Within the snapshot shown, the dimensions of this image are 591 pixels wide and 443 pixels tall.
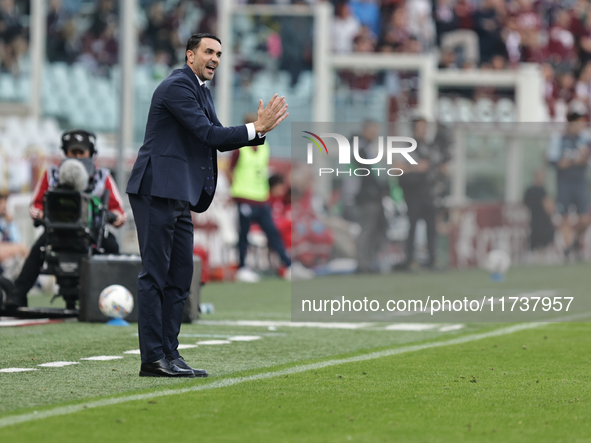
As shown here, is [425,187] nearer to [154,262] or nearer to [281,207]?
[281,207]

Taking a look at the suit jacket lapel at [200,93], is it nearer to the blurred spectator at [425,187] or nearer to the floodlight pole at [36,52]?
the blurred spectator at [425,187]

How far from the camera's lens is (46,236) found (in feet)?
31.9

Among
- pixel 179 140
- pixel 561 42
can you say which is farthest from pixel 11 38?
pixel 179 140

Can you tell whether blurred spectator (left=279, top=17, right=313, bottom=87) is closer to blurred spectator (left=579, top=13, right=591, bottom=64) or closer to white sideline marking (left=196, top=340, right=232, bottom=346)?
blurred spectator (left=579, top=13, right=591, bottom=64)

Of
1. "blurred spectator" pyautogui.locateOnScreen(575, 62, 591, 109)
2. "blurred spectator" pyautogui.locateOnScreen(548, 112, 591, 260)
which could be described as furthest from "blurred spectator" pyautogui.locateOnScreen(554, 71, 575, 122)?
"blurred spectator" pyautogui.locateOnScreen(548, 112, 591, 260)

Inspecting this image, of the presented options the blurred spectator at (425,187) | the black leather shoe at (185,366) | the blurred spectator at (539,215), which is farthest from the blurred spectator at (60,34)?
the black leather shoe at (185,366)

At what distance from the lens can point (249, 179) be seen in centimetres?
1623

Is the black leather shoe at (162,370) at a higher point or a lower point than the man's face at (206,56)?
lower

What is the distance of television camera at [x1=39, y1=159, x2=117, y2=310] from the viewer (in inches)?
375

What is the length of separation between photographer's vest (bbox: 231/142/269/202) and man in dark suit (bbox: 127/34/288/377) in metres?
9.82

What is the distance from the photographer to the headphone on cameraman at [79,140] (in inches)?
387

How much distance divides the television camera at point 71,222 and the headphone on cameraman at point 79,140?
0.14 metres

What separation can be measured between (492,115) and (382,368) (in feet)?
54.1

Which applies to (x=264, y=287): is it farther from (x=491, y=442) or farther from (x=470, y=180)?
(x=491, y=442)
